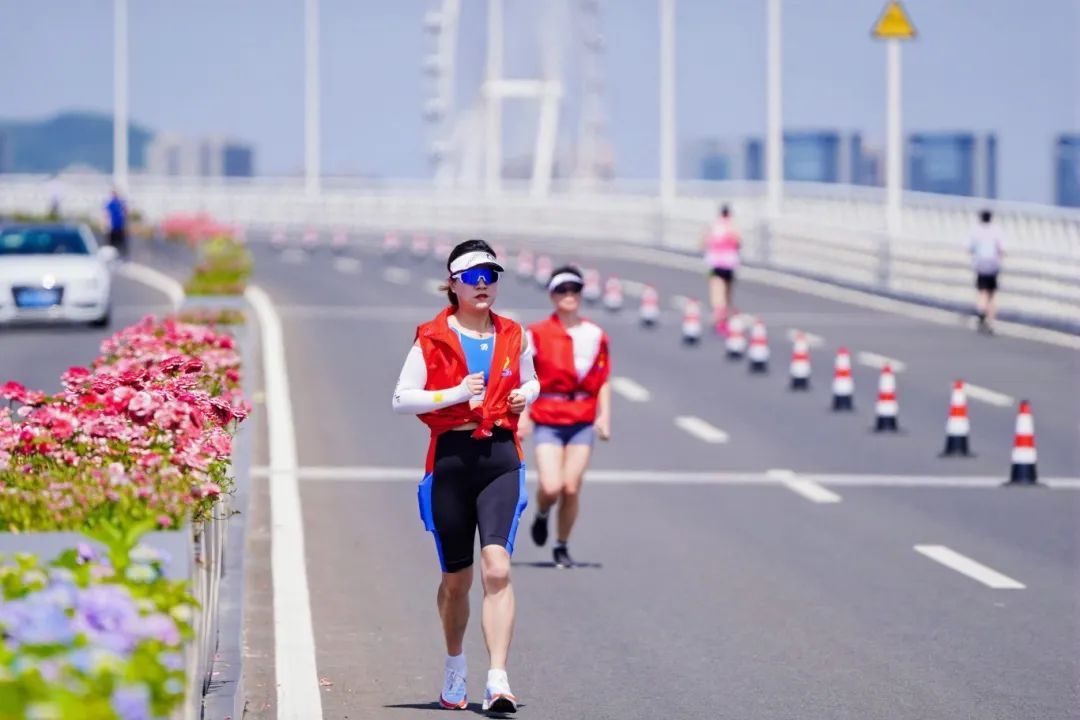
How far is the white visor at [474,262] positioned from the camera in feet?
27.9

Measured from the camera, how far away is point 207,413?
9117mm

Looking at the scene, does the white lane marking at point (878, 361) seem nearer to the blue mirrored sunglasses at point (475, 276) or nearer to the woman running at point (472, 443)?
the woman running at point (472, 443)

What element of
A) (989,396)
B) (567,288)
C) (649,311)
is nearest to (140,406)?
(567,288)

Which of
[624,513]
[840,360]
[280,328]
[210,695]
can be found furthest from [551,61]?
[210,695]

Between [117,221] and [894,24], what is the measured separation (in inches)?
834

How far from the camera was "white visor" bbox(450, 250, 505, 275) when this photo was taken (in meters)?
8.51

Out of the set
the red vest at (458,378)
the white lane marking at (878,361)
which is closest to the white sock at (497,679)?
the red vest at (458,378)

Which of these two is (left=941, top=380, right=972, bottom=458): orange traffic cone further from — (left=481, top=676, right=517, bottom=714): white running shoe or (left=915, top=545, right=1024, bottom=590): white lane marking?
(left=481, top=676, right=517, bottom=714): white running shoe

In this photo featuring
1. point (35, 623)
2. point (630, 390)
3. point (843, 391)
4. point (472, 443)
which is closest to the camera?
point (35, 623)

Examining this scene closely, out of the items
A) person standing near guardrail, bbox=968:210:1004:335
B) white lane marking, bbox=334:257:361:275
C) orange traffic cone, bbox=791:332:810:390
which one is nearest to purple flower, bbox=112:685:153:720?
orange traffic cone, bbox=791:332:810:390

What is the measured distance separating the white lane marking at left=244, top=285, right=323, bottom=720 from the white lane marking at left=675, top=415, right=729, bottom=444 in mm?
3540

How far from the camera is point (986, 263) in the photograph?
107 feet

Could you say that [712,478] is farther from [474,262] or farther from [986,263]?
[986,263]

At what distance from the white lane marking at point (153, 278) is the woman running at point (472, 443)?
29.7 metres
